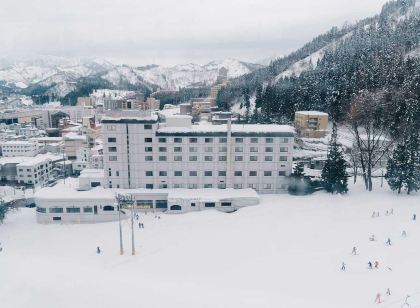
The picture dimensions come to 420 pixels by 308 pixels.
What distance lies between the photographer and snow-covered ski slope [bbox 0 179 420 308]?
68.9 feet

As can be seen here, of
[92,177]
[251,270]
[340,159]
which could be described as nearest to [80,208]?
[92,177]

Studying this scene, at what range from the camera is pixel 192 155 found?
43062 mm

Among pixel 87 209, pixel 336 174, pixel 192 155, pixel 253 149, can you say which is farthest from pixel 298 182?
pixel 87 209

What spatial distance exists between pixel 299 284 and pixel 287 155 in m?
22.8

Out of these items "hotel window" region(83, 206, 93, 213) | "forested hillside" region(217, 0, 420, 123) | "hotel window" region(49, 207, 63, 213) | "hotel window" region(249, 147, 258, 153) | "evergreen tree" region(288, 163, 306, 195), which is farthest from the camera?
"forested hillside" region(217, 0, 420, 123)

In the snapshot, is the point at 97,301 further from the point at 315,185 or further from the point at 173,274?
the point at 315,185

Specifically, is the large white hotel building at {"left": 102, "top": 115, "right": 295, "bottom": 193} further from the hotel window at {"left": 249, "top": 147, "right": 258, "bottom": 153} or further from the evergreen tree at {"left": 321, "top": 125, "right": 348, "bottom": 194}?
the evergreen tree at {"left": 321, "top": 125, "right": 348, "bottom": 194}

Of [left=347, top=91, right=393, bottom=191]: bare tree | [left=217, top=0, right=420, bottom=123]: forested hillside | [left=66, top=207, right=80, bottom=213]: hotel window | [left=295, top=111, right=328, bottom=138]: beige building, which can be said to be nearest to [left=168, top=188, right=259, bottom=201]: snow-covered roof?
[left=66, top=207, right=80, bottom=213]: hotel window

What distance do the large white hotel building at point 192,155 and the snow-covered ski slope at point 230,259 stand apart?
5776 mm

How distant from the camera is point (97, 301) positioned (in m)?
20.4

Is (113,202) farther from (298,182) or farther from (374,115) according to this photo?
(374,115)

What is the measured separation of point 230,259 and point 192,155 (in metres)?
18.4

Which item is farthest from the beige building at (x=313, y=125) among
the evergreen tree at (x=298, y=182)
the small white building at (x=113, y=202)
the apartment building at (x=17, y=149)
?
the apartment building at (x=17, y=149)

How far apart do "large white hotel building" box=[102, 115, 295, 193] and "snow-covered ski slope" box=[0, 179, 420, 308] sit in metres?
5.78
